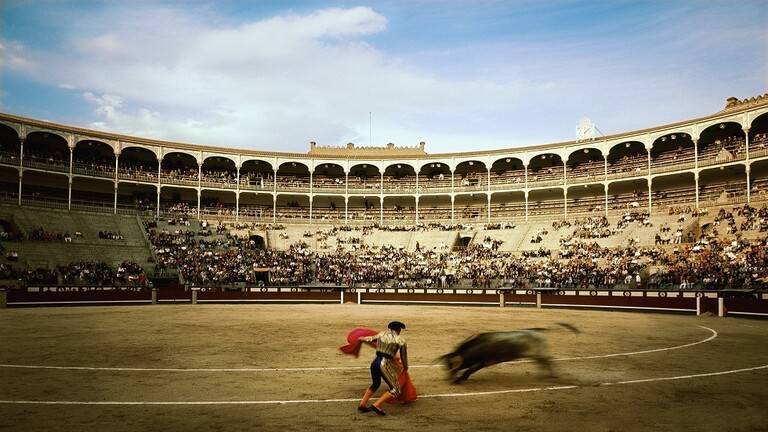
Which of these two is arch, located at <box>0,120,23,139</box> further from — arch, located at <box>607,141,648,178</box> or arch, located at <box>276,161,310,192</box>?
arch, located at <box>607,141,648,178</box>

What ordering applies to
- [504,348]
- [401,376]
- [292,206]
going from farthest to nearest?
[292,206] < [504,348] < [401,376]

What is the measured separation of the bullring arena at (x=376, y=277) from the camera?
8227 millimetres

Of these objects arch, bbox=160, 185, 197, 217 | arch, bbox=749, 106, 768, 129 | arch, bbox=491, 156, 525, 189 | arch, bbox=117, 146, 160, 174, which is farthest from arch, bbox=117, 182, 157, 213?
arch, bbox=749, 106, 768, 129

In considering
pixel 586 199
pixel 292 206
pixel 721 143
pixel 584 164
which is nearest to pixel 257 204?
pixel 292 206

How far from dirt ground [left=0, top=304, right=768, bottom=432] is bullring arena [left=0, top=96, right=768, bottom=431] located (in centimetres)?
7

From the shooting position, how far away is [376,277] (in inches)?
1650

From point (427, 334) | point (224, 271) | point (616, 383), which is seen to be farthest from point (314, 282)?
point (616, 383)

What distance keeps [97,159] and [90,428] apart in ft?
174

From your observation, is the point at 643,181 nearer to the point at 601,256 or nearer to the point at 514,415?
the point at 601,256

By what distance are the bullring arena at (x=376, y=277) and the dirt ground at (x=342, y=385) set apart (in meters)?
0.07

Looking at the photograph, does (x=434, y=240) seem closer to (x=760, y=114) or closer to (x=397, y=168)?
(x=397, y=168)

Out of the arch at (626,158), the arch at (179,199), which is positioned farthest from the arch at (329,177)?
the arch at (626,158)

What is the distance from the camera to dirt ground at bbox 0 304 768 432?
23.1 feet

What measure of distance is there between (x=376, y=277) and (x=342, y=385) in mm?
32531
